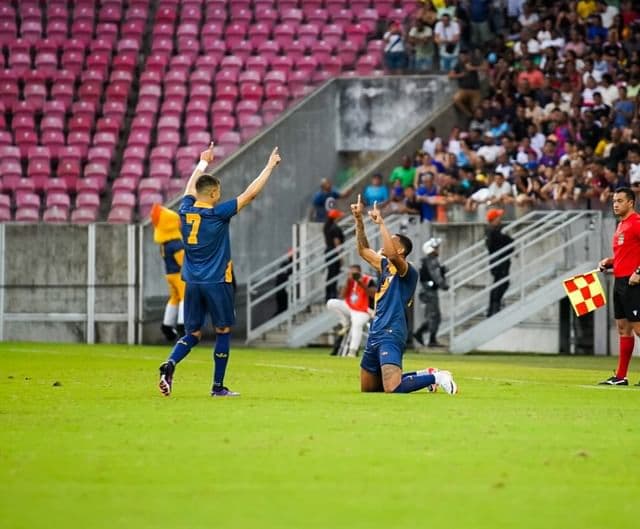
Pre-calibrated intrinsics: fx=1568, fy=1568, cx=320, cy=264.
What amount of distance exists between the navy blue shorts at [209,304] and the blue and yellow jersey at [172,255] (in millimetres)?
12205

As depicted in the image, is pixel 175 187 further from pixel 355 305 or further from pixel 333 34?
pixel 333 34

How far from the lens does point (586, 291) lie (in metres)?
19.1

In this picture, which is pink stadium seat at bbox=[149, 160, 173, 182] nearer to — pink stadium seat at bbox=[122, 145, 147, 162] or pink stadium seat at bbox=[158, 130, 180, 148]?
pink stadium seat at bbox=[122, 145, 147, 162]

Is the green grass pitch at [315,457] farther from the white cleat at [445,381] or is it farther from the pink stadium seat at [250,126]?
the pink stadium seat at [250,126]

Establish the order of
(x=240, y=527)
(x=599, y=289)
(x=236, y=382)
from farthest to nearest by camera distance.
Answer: (x=599, y=289) < (x=236, y=382) < (x=240, y=527)

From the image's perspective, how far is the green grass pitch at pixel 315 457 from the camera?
786cm

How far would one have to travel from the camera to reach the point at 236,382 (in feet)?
58.2

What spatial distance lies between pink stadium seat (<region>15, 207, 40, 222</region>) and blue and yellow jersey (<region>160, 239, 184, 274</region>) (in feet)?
14.7

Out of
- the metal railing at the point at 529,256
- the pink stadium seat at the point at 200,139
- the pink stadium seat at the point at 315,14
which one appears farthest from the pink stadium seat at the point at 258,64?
the metal railing at the point at 529,256

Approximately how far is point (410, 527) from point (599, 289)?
12127 mm

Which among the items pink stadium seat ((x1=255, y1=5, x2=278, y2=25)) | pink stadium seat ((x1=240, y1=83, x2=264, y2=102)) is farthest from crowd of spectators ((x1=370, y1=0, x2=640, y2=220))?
pink stadium seat ((x1=255, y1=5, x2=278, y2=25))

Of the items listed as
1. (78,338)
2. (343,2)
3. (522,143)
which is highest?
(343,2)

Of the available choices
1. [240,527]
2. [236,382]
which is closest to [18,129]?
[236,382]

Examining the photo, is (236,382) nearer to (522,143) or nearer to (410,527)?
(410,527)
